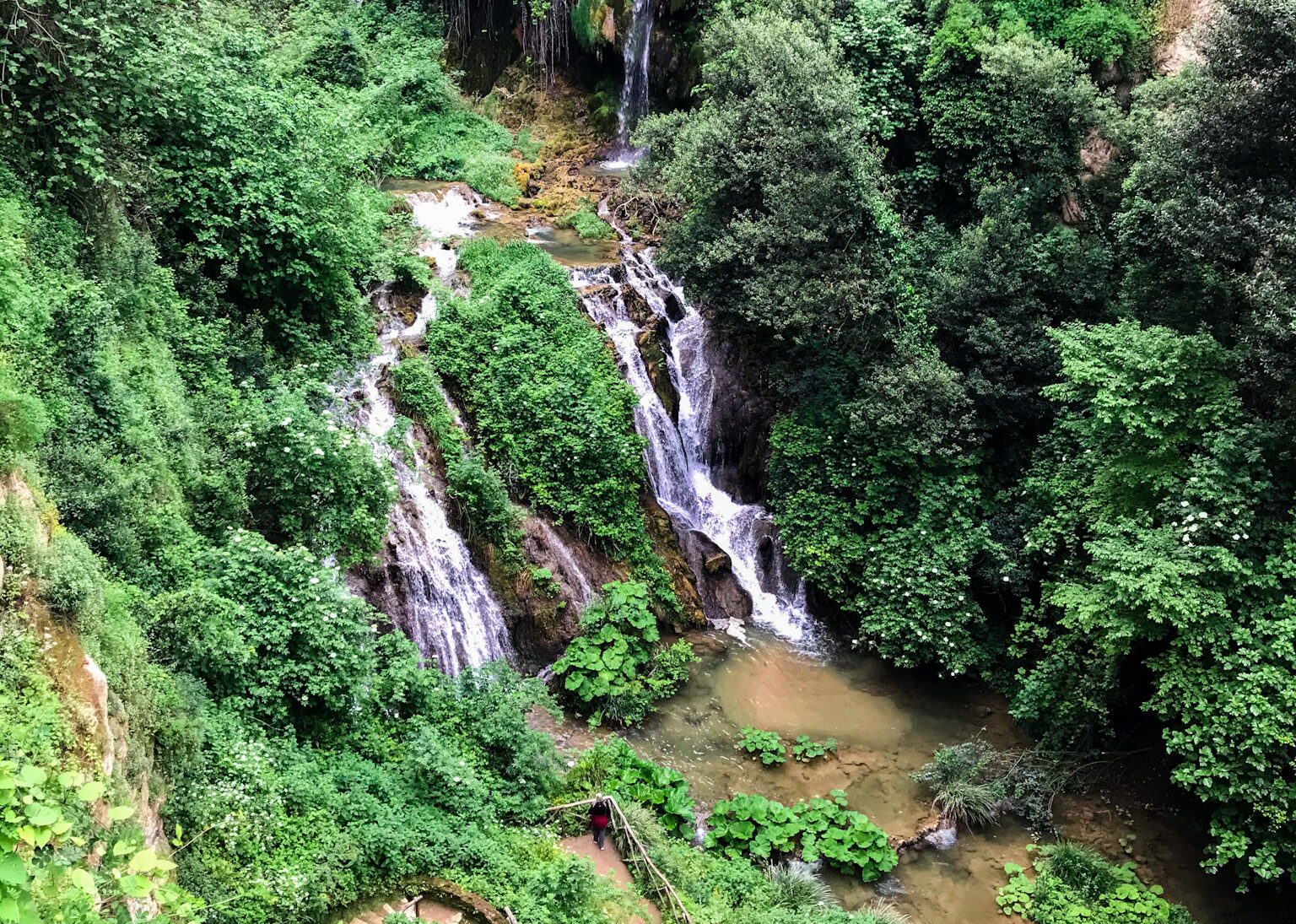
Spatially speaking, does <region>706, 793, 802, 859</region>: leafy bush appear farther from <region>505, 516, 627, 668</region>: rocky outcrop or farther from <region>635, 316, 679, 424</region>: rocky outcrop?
<region>635, 316, 679, 424</region>: rocky outcrop

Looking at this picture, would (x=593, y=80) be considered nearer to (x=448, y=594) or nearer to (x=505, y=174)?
(x=505, y=174)

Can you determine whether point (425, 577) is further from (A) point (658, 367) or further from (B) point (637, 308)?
(B) point (637, 308)

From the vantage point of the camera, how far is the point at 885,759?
11852 millimetres

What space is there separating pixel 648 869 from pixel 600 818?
0.71m

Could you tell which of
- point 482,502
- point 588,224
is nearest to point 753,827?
point 482,502

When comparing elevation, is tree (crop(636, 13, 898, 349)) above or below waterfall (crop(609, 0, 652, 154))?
below

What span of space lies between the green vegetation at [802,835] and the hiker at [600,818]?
1727mm

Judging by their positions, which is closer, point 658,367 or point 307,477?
point 307,477

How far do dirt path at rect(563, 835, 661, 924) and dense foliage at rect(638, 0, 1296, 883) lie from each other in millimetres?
4651

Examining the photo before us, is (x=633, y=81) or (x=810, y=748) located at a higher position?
(x=633, y=81)

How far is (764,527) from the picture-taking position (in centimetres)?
1459

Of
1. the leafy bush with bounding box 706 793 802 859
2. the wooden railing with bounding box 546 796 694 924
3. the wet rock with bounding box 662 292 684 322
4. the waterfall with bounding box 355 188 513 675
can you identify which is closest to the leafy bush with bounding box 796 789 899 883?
the leafy bush with bounding box 706 793 802 859

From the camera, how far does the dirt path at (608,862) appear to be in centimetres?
860

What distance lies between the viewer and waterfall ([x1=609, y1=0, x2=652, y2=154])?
20.6 meters
